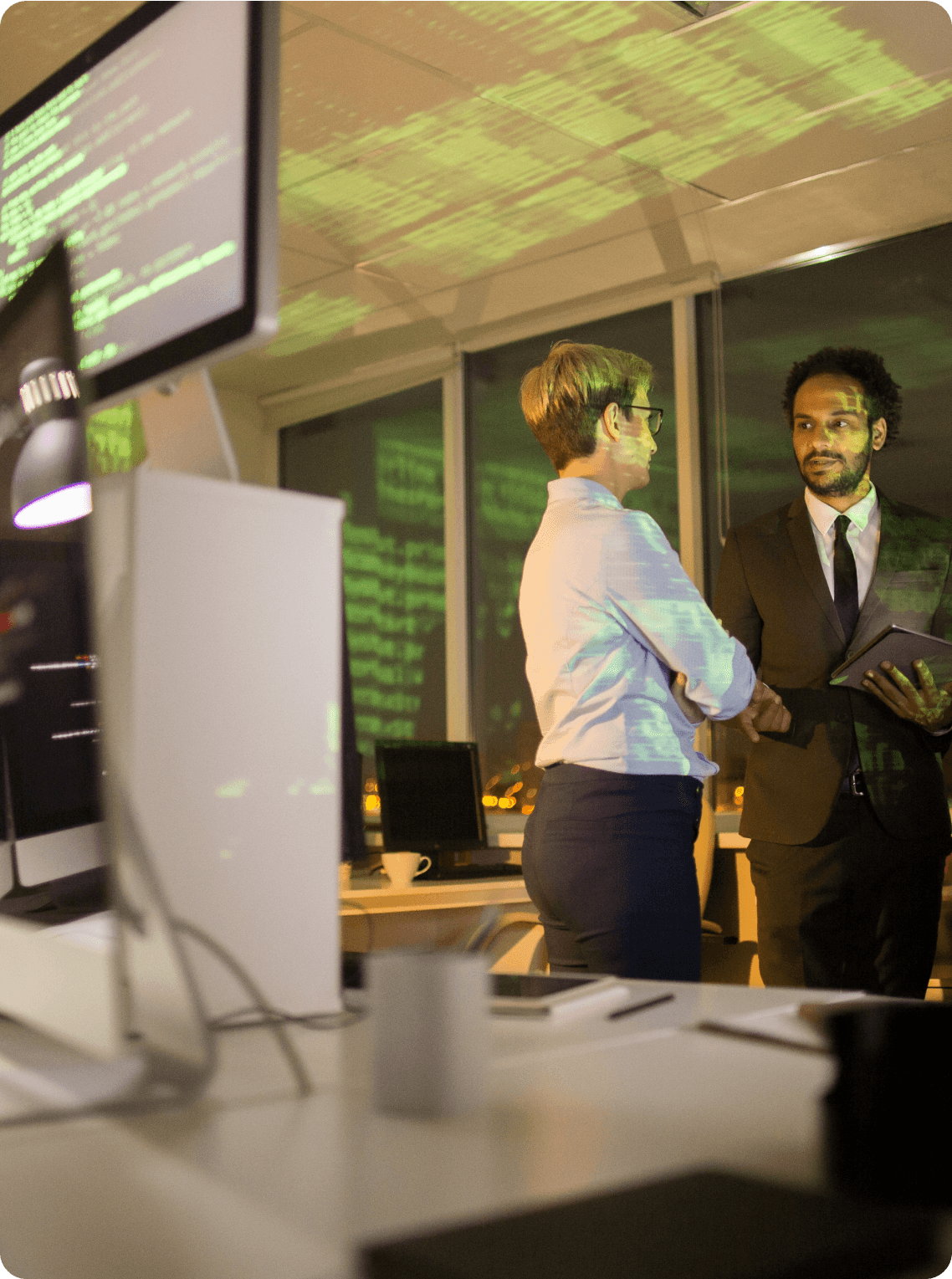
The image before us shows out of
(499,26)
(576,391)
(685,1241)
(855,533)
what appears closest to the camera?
(685,1241)

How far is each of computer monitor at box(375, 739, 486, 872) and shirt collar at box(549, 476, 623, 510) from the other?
1.78 metres

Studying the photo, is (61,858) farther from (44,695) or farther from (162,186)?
(162,186)

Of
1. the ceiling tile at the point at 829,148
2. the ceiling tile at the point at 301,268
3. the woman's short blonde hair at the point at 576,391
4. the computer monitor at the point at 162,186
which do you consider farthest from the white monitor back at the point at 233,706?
the ceiling tile at the point at 301,268

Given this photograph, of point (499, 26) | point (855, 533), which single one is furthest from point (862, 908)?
point (499, 26)

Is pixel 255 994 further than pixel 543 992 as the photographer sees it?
No

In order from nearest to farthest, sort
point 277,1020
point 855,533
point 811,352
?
point 277,1020, point 855,533, point 811,352

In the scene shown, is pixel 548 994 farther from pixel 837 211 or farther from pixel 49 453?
pixel 837 211

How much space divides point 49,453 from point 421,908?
2.24 m

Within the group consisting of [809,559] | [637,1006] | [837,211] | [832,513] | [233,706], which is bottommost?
[637,1006]

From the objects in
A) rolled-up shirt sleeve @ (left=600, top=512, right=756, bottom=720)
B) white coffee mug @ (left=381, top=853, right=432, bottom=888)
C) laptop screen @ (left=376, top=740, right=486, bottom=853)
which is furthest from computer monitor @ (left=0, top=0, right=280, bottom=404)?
laptop screen @ (left=376, top=740, right=486, bottom=853)

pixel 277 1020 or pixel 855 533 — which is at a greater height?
pixel 855 533

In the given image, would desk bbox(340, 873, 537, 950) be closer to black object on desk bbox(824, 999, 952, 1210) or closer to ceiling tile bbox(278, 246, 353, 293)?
black object on desk bbox(824, 999, 952, 1210)

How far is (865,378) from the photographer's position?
2457 millimetres

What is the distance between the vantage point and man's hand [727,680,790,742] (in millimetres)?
2113
